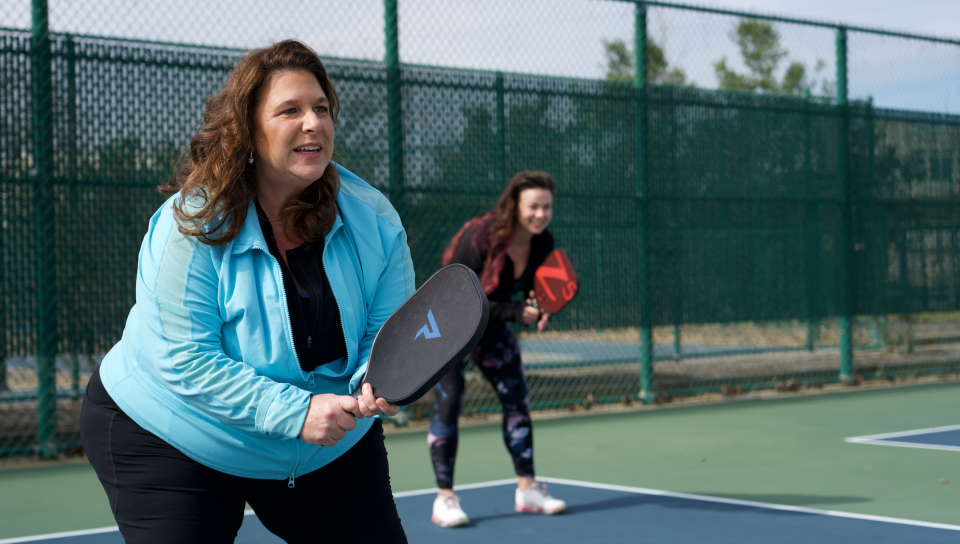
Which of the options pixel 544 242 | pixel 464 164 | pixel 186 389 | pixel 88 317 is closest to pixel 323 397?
pixel 186 389

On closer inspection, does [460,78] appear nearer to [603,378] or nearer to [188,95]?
[188,95]

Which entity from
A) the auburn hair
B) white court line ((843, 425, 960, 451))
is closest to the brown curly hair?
the auburn hair

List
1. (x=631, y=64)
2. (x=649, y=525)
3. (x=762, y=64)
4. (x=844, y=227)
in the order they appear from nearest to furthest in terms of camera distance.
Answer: (x=649, y=525) < (x=844, y=227) < (x=631, y=64) < (x=762, y=64)

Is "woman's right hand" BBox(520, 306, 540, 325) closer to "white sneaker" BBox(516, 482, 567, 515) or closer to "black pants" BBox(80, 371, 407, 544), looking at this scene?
"white sneaker" BBox(516, 482, 567, 515)

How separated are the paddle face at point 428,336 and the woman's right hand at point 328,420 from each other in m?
0.07

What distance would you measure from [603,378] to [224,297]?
7.38m

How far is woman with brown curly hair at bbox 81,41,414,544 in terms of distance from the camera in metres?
2.22

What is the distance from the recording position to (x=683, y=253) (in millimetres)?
9734

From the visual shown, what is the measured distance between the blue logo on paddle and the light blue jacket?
0.90 ft

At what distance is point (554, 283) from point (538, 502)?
1142 millimetres

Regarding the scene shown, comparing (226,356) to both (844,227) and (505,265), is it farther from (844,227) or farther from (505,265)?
(844,227)

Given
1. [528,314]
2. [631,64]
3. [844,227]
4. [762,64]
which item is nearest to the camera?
[528,314]

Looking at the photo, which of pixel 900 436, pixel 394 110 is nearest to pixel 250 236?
pixel 394 110

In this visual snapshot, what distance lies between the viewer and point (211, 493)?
7.57ft
